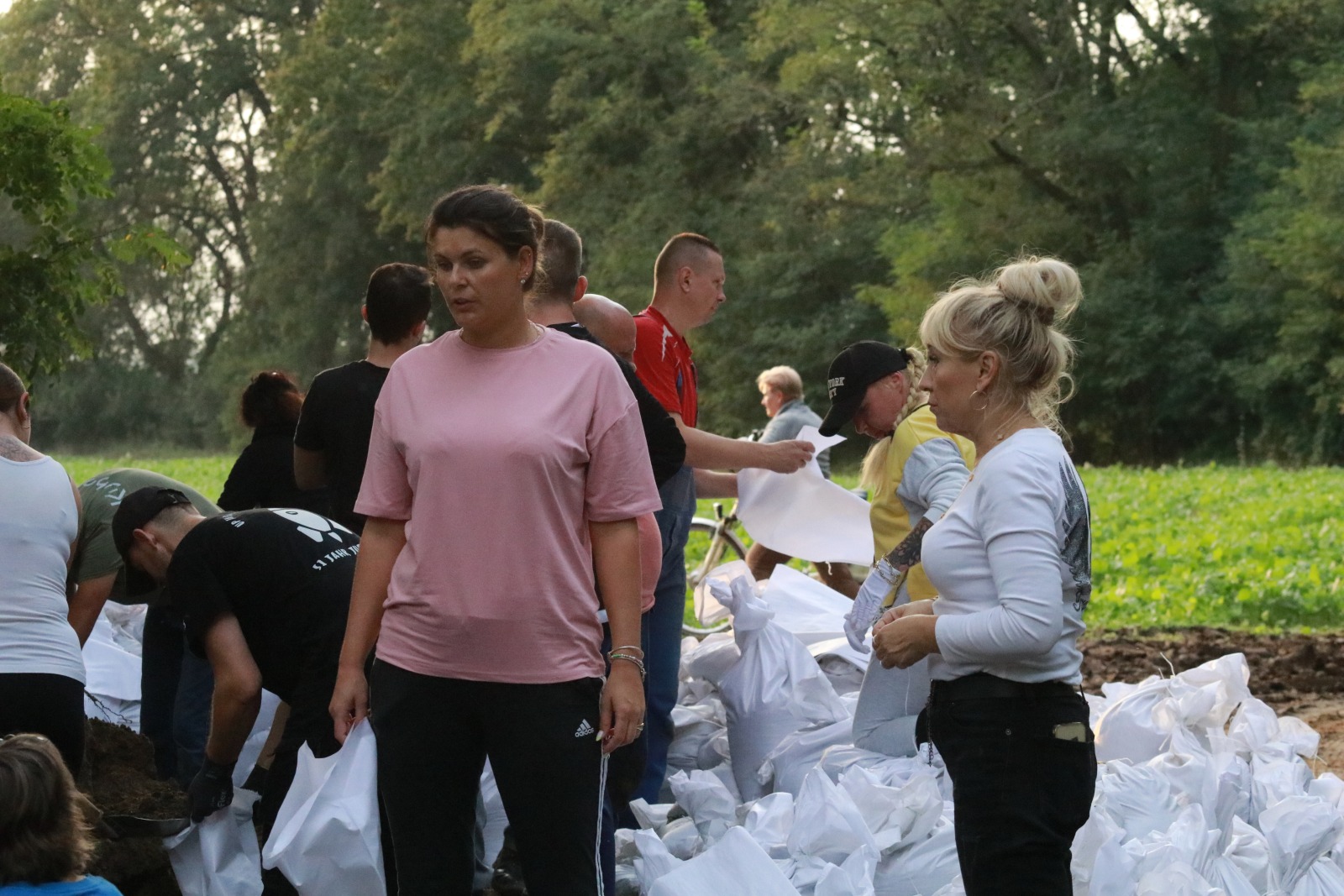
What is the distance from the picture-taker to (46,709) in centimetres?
374

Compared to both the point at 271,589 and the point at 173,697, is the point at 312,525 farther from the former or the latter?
the point at 173,697

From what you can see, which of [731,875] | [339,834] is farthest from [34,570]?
[731,875]

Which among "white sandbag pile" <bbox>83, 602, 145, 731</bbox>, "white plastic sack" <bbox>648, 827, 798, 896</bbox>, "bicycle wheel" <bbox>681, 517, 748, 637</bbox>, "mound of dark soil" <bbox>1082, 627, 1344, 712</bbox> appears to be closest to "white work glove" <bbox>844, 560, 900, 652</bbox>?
"white plastic sack" <bbox>648, 827, 798, 896</bbox>

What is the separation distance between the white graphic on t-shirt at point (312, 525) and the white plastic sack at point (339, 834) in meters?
0.74

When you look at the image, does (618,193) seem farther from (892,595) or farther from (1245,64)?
(892,595)

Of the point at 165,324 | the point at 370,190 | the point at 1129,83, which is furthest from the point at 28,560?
the point at 165,324

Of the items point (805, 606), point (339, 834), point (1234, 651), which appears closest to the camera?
point (339, 834)

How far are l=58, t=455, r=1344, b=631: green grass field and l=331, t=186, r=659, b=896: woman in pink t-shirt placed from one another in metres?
8.25

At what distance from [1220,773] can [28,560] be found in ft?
10.6

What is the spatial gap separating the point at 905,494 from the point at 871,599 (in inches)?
28.8

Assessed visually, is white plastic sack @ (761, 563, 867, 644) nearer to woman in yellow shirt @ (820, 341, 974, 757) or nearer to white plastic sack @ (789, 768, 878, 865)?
→ woman in yellow shirt @ (820, 341, 974, 757)

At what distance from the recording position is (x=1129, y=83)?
32656 millimetres

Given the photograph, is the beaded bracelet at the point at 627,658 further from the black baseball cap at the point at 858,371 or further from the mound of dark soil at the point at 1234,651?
the mound of dark soil at the point at 1234,651

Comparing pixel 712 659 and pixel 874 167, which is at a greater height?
pixel 874 167
